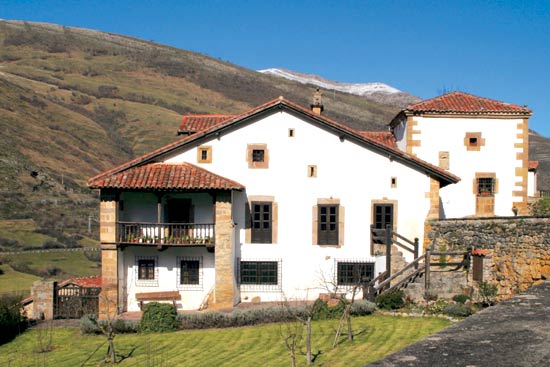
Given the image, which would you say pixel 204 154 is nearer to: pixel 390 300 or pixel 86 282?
pixel 86 282

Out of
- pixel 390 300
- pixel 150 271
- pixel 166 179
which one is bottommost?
pixel 390 300

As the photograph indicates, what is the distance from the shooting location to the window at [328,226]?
1062 inches

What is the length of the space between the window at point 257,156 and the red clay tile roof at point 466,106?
24.3ft

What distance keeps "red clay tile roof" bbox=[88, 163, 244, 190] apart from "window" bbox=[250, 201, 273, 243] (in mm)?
1408

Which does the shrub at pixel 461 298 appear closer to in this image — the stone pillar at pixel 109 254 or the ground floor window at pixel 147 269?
the ground floor window at pixel 147 269

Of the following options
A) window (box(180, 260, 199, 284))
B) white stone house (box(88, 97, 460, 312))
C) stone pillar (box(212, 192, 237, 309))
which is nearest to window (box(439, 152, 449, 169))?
white stone house (box(88, 97, 460, 312))

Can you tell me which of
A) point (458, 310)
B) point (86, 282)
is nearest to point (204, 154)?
point (86, 282)

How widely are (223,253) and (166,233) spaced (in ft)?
7.78

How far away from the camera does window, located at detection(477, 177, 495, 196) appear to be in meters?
30.6

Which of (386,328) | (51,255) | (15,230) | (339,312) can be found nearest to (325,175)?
(339,312)

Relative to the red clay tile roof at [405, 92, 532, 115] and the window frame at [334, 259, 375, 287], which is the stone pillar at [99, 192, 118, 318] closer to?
the window frame at [334, 259, 375, 287]

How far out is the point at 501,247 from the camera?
22078 millimetres

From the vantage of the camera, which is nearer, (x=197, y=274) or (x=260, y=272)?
(x=197, y=274)

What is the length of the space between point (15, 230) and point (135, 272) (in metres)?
31.8
